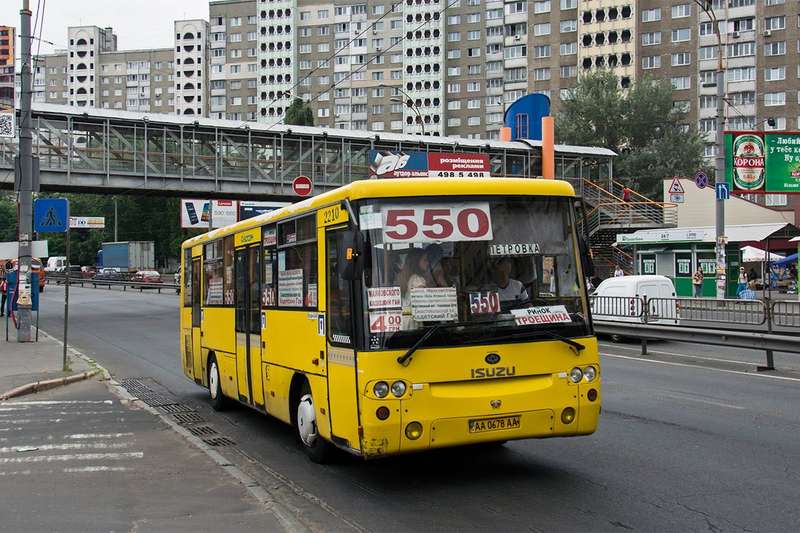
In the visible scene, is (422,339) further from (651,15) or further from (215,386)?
(651,15)

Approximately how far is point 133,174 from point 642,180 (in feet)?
160

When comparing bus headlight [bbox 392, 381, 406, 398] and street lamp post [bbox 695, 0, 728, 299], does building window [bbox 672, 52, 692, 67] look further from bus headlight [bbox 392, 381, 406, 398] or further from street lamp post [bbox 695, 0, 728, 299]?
bus headlight [bbox 392, 381, 406, 398]

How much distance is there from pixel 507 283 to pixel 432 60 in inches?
4552

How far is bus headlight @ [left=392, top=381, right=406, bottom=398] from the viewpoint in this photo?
643 centimetres

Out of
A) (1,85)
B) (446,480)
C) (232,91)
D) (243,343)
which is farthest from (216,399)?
(232,91)

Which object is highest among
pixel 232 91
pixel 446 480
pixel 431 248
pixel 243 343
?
pixel 232 91

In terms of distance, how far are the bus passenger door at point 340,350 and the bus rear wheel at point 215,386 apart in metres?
4.74

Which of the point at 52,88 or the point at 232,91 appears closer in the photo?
the point at 232,91

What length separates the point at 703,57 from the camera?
88.2 metres

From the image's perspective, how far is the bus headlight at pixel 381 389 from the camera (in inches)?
253

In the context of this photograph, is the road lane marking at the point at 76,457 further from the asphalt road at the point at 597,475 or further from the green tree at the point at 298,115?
the green tree at the point at 298,115

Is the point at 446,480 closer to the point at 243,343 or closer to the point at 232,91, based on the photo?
the point at 243,343

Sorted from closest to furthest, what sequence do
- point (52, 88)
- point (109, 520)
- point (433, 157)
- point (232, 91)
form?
point (109, 520) → point (433, 157) → point (232, 91) → point (52, 88)

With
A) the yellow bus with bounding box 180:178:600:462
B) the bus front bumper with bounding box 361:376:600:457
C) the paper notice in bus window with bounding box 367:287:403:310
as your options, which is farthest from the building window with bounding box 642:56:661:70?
the paper notice in bus window with bounding box 367:287:403:310
